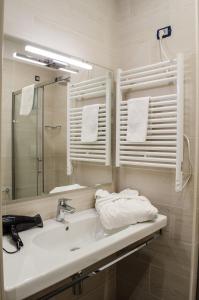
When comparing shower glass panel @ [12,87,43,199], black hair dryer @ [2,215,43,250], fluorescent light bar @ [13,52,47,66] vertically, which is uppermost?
fluorescent light bar @ [13,52,47,66]

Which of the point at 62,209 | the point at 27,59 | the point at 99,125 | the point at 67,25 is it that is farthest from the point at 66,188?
the point at 67,25

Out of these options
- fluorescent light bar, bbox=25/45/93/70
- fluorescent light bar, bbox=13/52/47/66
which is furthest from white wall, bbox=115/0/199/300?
fluorescent light bar, bbox=13/52/47/66

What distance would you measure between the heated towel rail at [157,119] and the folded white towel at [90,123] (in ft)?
0.56

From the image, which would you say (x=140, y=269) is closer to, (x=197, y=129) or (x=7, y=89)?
(x=197, y=129)

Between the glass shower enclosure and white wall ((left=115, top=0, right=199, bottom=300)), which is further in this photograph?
white wall ((left=115, top=0, right=199, bottom=300))

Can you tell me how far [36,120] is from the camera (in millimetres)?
1404

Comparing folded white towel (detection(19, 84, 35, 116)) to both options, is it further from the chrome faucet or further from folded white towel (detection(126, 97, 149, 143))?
folded white towel (detection(126, 97, 149, 143))

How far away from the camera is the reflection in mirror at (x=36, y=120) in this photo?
1.27 m

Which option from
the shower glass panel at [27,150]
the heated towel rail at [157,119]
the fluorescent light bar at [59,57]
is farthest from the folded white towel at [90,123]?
the shower glass panel at [27,150]

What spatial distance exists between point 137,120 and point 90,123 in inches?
14.6

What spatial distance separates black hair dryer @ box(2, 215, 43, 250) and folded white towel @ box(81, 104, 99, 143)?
0.72 m

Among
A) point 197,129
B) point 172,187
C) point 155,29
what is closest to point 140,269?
point 172,187

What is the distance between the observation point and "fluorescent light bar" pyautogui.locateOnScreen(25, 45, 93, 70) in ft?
4.53

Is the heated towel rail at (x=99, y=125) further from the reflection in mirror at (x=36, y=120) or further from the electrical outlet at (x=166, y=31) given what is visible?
the electrical outlet at (x=166, y=31)
